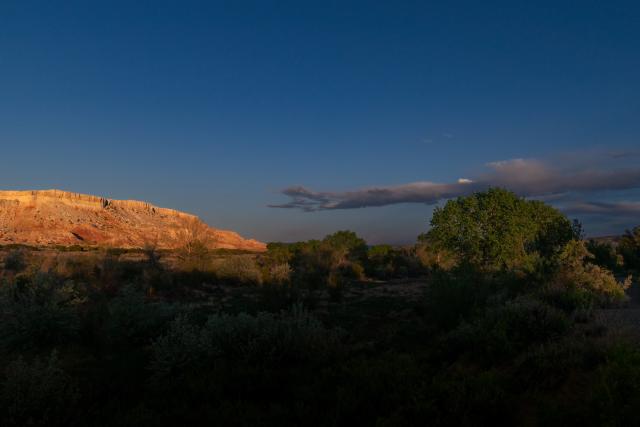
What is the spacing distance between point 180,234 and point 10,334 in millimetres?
20888

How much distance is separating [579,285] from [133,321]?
15.2 m

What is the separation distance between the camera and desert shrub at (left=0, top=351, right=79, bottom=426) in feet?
16.1

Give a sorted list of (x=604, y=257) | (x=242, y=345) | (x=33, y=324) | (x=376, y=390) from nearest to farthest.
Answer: (x=376, y=390) → (x=242, y=345) → (x=33, y=324) → (x=604, y=257)

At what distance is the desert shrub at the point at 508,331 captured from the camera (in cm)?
691

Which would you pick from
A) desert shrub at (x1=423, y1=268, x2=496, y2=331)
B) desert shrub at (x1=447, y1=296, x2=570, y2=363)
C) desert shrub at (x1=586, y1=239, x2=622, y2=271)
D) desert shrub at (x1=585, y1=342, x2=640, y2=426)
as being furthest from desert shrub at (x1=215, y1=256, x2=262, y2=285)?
desert shrub at (x1=586, y1=239, x2=622, y2=271)

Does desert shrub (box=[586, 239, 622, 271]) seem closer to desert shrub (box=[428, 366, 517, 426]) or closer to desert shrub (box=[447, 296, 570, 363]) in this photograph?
desert shrub (box=[447, 296, 570, 363])

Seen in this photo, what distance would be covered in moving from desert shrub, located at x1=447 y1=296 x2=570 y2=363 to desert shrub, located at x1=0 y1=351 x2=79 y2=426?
628cm

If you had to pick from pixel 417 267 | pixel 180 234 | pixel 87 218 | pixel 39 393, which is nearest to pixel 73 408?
pixel 39 393

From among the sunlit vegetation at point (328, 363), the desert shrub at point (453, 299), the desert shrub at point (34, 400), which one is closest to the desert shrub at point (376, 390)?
the sunlit vegetation at point (328, 363)

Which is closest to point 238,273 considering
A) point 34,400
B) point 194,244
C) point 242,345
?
point 194,244

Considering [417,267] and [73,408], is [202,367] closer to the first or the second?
[73,408]

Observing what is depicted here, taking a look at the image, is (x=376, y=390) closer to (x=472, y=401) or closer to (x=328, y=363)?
(x=472, y=401)

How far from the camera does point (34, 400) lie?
5.09m

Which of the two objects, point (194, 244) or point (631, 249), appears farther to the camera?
point (631, 249)
